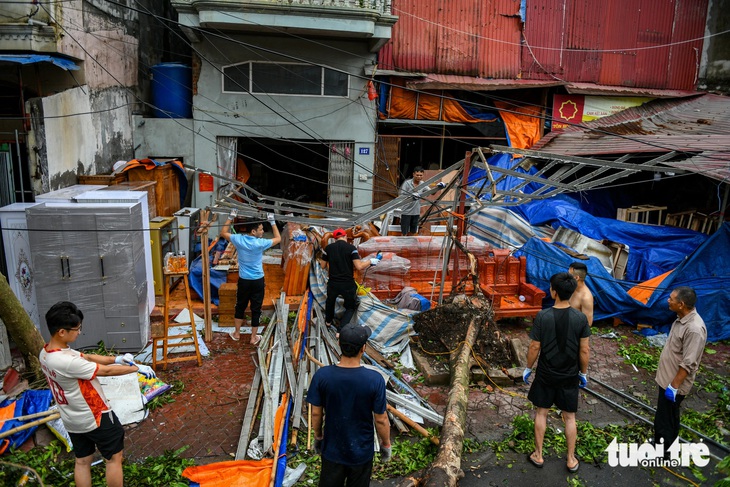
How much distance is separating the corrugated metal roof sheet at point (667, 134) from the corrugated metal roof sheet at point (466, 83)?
1.65m

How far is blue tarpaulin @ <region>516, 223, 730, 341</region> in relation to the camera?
30.8 feet

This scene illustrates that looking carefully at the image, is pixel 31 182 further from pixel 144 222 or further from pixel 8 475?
pixel 8 475

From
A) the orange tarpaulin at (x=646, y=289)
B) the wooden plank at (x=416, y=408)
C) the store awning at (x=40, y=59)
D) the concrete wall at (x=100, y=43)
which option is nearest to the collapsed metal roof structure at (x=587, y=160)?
the orange tarpaulin at (x=646, y=289)

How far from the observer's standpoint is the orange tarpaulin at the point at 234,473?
503 cm

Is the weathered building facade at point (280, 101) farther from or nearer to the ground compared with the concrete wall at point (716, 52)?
nearer to the ground

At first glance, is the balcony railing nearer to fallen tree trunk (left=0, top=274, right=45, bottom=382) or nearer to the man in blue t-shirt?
fallen tree trunk (left=0, top=274, right=45, bottom=382)

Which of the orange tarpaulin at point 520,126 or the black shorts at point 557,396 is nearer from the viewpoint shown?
the black shorts at point 557,396

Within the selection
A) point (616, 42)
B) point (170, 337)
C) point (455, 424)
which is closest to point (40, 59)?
point (170, 337)

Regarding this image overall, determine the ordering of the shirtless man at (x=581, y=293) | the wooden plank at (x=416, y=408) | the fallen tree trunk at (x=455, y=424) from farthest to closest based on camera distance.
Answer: the shirtless man at (x=581, y=293), the wooden plank at (x=416, y=408), the fallen tree trunk at (x=455, y=424)

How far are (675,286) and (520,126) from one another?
23.5ft

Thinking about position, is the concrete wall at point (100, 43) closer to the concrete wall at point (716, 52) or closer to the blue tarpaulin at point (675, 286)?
the blue tarpaulin at point (675, 286)

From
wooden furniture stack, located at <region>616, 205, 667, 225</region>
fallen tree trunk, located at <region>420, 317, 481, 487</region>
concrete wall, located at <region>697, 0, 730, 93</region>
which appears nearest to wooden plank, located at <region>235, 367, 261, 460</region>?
fallen tree trunk, located at <region>420, 317, 481, 487</region>

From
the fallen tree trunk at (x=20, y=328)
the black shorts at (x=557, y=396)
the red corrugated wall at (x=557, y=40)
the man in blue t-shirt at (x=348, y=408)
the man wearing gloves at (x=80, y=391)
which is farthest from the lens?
the red corrugated wall at (x=557, y=40)

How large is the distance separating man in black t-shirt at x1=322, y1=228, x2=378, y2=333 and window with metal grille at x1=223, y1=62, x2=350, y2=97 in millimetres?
6756
